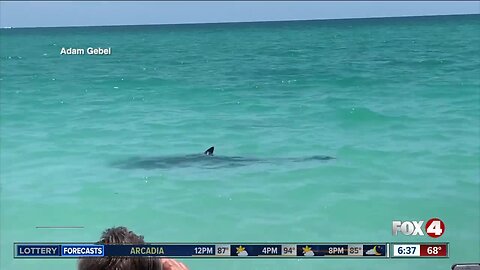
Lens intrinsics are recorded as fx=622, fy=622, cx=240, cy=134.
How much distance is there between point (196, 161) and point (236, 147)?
32.6 inches

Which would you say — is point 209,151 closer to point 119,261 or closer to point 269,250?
point 269,250

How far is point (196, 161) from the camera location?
7352 millimetres

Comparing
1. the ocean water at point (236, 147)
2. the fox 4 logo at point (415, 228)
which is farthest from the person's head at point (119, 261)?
the ocean water at point (236, 147)

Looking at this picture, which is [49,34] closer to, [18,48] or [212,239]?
[18,48]

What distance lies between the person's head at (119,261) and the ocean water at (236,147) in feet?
10.4

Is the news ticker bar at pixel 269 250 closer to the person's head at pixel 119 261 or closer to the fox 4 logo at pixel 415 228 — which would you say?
the fox 4 logo at pixel 415 228

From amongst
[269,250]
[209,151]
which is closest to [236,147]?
[209,151]

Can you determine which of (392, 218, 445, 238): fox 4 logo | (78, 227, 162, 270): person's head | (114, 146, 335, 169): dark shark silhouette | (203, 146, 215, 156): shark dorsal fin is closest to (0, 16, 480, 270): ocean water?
(114, 146, 335, 169): dark shark silhouette

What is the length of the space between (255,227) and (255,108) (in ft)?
Answer: 15.0

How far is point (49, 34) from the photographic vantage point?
1395 cm

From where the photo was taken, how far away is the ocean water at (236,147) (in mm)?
5508

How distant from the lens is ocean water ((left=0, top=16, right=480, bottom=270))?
5.51 meters

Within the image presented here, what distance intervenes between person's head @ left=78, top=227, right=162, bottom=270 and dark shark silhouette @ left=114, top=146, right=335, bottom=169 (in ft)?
18.6

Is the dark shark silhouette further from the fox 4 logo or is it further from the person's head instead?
the person's head
